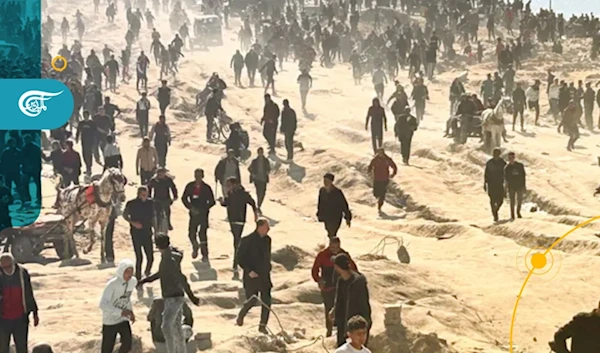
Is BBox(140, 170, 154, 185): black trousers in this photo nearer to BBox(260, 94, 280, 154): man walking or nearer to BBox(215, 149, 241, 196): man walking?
BBox(215, 149, 241, 196): man walking

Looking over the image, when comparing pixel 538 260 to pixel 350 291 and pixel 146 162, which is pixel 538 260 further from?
pixel 350 291

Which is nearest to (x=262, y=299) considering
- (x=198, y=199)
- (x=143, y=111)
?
(x=198, y=199)

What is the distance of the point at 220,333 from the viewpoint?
40.3 feet

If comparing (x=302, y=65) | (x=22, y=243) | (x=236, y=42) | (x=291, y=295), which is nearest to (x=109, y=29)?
(x=236, y=42)

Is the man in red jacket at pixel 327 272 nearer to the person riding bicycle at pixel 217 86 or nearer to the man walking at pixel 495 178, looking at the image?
the man walking at pixel 495 178

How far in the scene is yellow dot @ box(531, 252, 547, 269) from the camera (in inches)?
672

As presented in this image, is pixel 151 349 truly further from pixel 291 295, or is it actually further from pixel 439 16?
pixel 439 16

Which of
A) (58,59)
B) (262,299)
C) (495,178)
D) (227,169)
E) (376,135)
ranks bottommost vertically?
(262,299)

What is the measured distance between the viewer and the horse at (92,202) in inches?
634

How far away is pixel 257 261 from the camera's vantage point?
39.8 ft

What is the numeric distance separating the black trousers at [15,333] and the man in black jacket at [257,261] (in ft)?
8.99

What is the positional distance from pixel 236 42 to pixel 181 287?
39202mm

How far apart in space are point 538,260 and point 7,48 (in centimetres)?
2249

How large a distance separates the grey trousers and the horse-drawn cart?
6.46 metres
